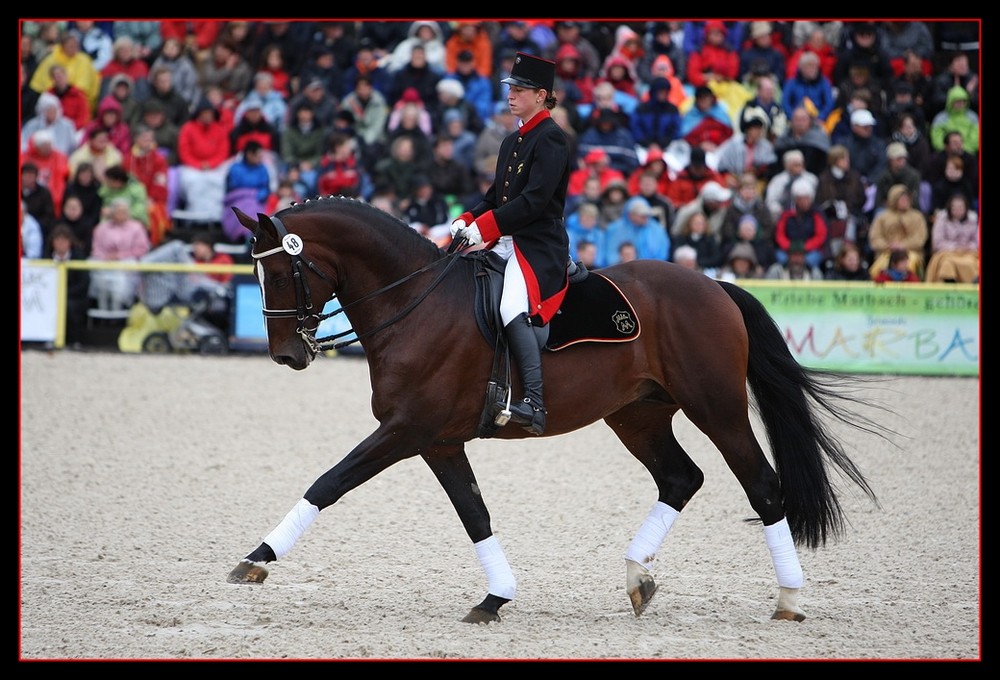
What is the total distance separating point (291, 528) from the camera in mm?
5145

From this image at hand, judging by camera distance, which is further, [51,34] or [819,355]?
[51,34]

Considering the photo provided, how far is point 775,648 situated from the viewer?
5.01 meters

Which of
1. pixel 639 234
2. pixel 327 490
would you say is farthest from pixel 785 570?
pixel 639 234

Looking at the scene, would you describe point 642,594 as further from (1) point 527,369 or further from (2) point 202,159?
(2) point 202,159

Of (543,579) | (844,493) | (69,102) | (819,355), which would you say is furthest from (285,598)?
(69,102)

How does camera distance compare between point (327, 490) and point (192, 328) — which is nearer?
point (327, 490)

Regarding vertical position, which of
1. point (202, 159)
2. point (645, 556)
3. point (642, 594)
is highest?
point (202, 159)

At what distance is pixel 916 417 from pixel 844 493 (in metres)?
2.88

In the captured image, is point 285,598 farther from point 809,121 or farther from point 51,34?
point 51,34

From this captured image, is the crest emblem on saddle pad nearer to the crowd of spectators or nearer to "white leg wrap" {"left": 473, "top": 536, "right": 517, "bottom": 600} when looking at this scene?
"white leg wrap" {"left": 473, "top": 536, "right": 517, "bottom": 600}

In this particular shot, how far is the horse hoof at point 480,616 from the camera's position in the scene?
5352 mm

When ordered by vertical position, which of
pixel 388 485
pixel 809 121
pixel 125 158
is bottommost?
pixel 388 485

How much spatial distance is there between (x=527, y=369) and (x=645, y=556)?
43.2 inches

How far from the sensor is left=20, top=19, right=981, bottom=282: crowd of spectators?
14.0 m
